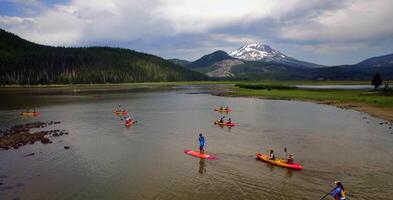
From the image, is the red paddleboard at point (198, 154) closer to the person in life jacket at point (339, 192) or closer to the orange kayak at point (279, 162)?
the orange kayak at point (279, 162)

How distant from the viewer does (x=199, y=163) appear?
41.0 metres

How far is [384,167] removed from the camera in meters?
38.4

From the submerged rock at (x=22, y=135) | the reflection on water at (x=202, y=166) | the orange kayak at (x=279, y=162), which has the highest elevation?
the orange kayak at (x=279, y=162)

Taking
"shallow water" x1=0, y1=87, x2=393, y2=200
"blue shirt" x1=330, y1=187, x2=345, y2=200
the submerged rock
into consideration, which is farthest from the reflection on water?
the submerged rock

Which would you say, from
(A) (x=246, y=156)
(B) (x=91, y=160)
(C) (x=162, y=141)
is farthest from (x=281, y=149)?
(B) (x=91, y=160)

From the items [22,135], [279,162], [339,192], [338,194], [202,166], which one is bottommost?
[202,166]

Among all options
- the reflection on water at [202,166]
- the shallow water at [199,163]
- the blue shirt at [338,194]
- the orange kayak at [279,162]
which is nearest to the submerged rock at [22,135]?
the shallow water at [199,163]

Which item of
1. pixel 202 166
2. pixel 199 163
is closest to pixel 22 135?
pixel 199 163

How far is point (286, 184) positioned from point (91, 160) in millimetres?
23575

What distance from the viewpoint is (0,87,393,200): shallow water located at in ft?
103

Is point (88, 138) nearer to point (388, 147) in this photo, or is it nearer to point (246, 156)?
point (246, 156)

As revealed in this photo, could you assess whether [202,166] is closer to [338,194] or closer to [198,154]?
[198,154]

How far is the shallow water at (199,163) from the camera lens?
3136 centimetres

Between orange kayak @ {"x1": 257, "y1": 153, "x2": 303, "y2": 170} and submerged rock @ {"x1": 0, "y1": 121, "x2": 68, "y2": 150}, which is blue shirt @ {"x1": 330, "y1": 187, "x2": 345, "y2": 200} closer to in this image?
orange kayak @ {"x1": 257, "y1": 153, "x2": 303, "y2": 170}
